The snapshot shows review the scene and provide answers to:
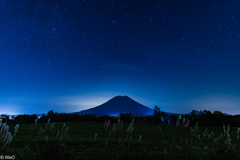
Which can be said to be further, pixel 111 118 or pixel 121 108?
pixel 121 108

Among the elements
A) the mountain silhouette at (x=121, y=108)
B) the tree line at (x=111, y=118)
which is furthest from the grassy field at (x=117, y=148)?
the mountain silhouette at (x=121, y=108)

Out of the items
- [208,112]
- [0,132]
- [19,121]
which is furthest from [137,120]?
[0,132]

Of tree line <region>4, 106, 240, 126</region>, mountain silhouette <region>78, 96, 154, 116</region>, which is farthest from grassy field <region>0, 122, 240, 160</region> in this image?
mountain silhouette <region>78, 96, 154, 116</region>

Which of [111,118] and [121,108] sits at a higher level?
[121,108]

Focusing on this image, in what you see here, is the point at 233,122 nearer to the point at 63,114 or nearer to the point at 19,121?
the point at 63,114

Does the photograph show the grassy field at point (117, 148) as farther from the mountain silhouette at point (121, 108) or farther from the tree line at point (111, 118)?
the mountain silhouette at point (121, 108)

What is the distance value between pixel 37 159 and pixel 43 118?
23.8 metres

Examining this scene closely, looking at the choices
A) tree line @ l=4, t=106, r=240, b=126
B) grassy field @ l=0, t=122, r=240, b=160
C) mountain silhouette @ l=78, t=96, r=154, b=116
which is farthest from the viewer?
mountain silhouette @ l=78, t=96, r=154, b=116

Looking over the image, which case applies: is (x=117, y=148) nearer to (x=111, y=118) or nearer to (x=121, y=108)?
(x=111, y=118)

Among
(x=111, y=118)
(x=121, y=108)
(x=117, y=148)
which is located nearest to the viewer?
(x=117, y=148)

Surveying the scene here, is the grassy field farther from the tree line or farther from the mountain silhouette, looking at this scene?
the mountain silhouette

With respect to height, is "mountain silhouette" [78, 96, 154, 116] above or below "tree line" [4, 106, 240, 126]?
above

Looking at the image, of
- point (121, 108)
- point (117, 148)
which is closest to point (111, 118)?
point (117, 148)

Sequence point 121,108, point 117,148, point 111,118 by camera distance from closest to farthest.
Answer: point 117,148 < point 111,118 < point 121,108
